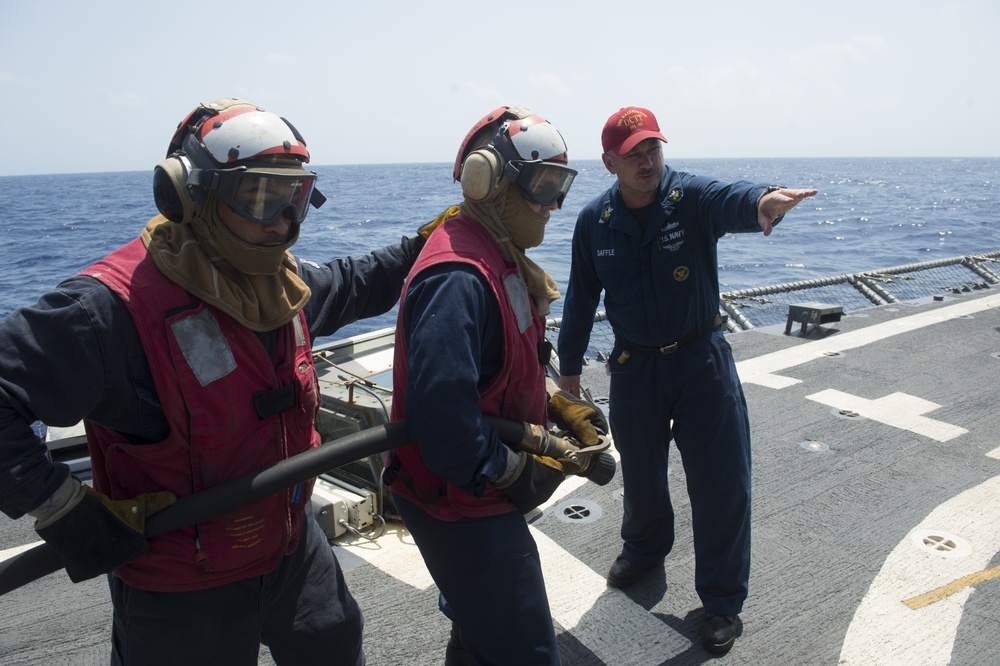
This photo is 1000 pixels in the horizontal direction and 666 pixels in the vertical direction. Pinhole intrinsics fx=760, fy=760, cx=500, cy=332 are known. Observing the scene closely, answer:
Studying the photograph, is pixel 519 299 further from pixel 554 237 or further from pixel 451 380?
pixel 554 237

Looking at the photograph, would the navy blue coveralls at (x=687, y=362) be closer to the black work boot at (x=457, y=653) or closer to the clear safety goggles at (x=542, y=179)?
the clear safety goggles at (x=542, y=179)

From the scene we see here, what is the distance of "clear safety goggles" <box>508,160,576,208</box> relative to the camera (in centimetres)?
234

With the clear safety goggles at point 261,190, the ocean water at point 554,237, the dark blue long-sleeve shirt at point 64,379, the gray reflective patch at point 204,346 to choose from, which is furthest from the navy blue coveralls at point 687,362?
the ocean water at point 554,237

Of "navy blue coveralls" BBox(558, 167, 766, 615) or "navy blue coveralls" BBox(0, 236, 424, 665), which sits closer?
"navy blue coveralls" BBox(0, 236, 424, 665)

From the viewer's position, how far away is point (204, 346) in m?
1.90

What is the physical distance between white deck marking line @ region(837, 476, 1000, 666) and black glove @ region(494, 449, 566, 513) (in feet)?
5.47

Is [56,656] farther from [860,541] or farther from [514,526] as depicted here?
[860,541]

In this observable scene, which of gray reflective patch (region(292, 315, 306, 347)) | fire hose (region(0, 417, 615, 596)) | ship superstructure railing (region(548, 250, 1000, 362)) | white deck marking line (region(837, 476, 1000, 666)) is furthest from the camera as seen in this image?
ship superstructure railing (region(548, 250, 1000, 362))

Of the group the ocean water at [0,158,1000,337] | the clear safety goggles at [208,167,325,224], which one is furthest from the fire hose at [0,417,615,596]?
the ocean water at [0,158,1000,337]

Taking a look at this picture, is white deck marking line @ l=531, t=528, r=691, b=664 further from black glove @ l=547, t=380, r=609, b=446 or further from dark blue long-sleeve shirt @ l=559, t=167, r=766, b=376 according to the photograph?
dark blue long-sleeve shirt @ l=559, t=167, r=766, b=376

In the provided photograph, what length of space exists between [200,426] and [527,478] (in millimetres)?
917

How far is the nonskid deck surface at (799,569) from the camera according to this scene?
315 centimetres

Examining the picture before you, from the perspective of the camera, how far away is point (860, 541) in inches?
155

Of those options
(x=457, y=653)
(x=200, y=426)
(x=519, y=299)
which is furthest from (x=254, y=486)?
(x=457, y=653)
